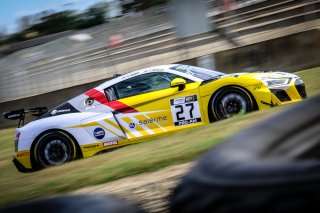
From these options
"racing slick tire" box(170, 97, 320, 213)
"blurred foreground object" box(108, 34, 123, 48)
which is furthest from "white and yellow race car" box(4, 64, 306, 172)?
"blurred foreground object" box(108, 34, 123, 48)

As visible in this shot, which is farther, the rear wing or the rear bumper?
the rear wing

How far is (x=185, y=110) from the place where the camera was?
29.1 ft

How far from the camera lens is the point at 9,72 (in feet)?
74.9

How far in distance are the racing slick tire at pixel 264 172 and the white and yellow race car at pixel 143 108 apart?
610cm

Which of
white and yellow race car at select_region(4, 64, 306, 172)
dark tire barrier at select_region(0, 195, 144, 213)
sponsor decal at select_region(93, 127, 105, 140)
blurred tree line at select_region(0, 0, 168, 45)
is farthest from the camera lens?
blurred tree line at select_region(0, 0, 168, 45)

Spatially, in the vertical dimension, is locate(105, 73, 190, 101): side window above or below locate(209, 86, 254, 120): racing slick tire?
above

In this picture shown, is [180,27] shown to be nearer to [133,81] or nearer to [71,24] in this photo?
[133,81]

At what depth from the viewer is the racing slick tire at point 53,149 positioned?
9281mm

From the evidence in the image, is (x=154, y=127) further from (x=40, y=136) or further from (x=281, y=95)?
(x=281, y=95)

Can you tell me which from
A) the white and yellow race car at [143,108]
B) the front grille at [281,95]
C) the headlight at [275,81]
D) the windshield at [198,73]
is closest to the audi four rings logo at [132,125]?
the white and yellow race car at [143,108]

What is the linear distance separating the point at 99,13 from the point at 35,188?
94.0 feet

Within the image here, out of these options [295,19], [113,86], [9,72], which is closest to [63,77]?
[9,72]

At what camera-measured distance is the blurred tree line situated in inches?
1303

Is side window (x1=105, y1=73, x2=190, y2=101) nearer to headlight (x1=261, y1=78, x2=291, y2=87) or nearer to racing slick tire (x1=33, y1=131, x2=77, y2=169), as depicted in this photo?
racing slick tire (x1=33, y1=131, x2=77, y2=169)
